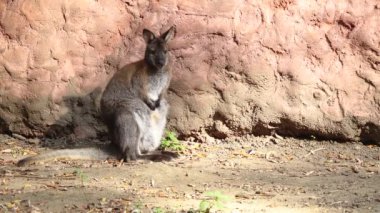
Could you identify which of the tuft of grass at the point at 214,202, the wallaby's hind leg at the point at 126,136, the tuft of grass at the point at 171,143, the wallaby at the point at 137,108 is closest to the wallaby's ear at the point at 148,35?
the wallaby at the point at 137,108

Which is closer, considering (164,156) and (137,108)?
(164,156)

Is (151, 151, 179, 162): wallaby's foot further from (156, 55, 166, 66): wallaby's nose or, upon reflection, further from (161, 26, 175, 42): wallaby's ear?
(161, 26, 175, 42): wallaby's ear

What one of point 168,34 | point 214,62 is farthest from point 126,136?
point 214,62

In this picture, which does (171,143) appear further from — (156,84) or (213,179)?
(213,179)

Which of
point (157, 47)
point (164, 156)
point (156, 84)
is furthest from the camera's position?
point (156, 84)

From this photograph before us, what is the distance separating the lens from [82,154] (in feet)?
23.7

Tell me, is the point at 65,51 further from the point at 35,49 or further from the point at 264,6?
the point at 264,6

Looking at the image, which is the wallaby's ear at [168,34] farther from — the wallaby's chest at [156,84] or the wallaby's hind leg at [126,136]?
the wallaby's hind leg at [126,136]

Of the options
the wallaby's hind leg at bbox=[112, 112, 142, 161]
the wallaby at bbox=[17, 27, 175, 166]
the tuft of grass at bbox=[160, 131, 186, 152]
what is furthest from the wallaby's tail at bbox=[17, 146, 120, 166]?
the tuft of grass at bbox=[160, 131, 186, 152]

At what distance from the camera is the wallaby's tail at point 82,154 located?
23.2 feet

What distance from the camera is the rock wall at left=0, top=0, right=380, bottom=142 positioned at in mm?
7684

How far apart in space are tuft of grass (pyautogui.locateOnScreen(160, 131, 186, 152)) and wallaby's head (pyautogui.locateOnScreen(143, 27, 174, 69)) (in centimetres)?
86

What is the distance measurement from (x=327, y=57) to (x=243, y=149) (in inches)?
54.6

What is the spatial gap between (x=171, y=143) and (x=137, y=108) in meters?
0.61
